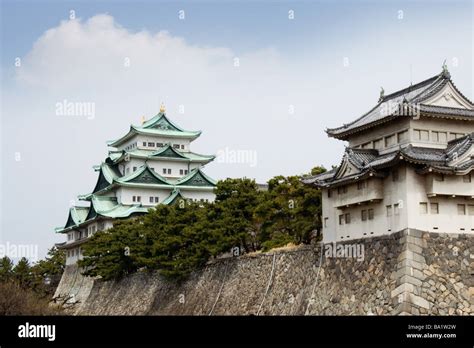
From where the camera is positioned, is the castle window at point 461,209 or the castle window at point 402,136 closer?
the castle window at point 461,209

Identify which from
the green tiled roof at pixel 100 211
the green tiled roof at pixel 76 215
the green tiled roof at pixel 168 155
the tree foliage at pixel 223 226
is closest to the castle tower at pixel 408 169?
the tree foliage at pixel 223 226

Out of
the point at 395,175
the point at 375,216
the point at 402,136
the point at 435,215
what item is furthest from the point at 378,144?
the point at 435,215

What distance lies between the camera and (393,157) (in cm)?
2564

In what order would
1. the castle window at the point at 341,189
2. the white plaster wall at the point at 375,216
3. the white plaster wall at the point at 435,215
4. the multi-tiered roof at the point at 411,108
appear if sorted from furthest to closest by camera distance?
1. the castle window at the point at 341,189
2. the multi-tiered roof at the point at 411,108
3. the white plaster wall at the point at 375,216
4. the white plaster wall at the point at 435,215

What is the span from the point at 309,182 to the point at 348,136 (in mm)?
2485

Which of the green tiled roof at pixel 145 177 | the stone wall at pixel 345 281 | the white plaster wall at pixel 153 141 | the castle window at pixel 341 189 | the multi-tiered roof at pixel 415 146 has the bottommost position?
the stone wall at pixel 345 281

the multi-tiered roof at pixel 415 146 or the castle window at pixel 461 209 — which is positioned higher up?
the multi-tiered roof at pixel 415 146

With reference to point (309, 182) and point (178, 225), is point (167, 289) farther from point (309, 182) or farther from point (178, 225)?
point (309, 182)

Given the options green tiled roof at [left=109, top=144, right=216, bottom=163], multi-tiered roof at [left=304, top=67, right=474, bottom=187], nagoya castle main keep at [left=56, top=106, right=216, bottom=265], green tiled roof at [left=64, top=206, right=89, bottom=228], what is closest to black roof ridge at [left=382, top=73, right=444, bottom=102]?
multi-tiered roof at [left=304, top=67, right=474, bottom=187]

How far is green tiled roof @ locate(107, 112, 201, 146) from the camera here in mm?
58625

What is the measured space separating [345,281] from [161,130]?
35.0 meters

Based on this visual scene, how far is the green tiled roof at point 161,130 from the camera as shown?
58.6m

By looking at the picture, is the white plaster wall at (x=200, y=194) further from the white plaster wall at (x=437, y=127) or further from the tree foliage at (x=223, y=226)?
the white plaster wall at (x=437, y=127)
